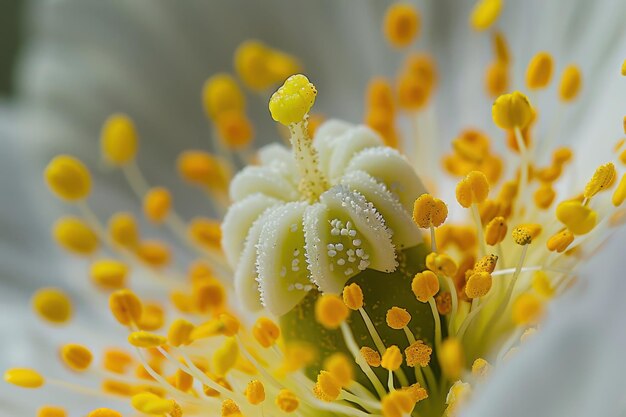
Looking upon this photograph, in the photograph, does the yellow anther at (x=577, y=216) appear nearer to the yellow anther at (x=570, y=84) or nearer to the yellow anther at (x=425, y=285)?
the yellow anther at (x=425, y=285)

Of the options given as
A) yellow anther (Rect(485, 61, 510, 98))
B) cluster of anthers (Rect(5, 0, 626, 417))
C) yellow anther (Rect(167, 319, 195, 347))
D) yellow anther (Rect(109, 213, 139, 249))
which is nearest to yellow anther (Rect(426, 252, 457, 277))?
cluster of anthers (Rect(5, 0, 626, 417))

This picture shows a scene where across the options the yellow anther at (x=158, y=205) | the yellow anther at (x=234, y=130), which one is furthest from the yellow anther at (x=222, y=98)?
the yellow anther at (x=158, y=205)

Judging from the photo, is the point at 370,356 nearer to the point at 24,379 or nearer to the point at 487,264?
the point at 487,264

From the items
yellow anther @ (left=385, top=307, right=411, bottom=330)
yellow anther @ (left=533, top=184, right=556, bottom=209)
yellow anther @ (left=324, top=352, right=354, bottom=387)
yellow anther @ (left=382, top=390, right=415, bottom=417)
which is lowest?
yellow anther @ (left=382, top=390, right=415, bottom=417)

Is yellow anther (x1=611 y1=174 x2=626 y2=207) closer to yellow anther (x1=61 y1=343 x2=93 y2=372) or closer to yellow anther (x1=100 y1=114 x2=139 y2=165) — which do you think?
yellow anther (x1=61 y1=343 x2=93 y2=372)

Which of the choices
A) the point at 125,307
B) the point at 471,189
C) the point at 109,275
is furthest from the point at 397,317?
the point at 109,275

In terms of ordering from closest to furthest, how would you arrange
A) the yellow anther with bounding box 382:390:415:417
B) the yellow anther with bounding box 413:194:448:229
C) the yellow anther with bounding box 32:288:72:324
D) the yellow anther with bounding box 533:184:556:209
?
1. the yellow anther with bounding box 382:390:415:417
2. the yellow anther with bounding box 413:194:448:229
3. the yellow anther with bounding box 533:184:556:209
4. the yellow anther with bounding box 32:288:72:324
